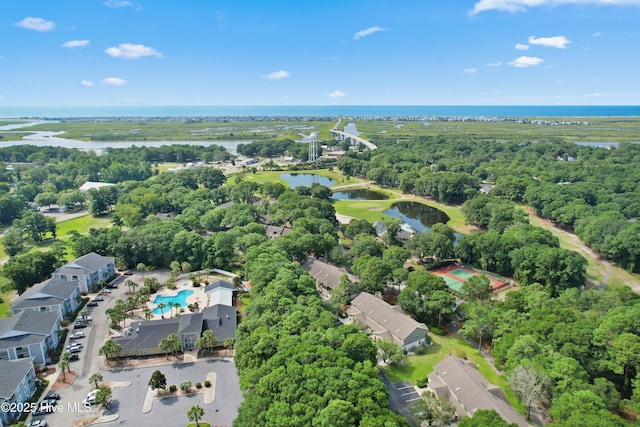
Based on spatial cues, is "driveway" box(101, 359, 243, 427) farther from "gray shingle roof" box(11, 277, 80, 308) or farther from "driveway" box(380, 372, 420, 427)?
"gray shingle roof" box(11, 277, 80, 308)

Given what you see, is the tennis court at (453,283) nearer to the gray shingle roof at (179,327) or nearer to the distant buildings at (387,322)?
the distant buildings at (387,322)

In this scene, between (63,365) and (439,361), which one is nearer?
(63,365)

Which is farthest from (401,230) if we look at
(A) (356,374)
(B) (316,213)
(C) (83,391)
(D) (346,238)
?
(C) (83,391)

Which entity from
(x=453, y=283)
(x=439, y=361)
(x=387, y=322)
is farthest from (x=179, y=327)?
(x=453, y=283)

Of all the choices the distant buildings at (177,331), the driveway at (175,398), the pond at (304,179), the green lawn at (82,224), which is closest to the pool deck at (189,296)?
the distant buildings at (177,331)

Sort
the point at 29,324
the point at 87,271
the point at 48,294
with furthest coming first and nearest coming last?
the point at 87,271 < the point at 48,294 < the point at 29,324

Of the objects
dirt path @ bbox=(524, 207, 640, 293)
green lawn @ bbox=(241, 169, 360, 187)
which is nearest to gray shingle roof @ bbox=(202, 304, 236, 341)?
dirt path @ bbox=(524, 207, 640, 293)

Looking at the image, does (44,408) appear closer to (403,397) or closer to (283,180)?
(403,397)
